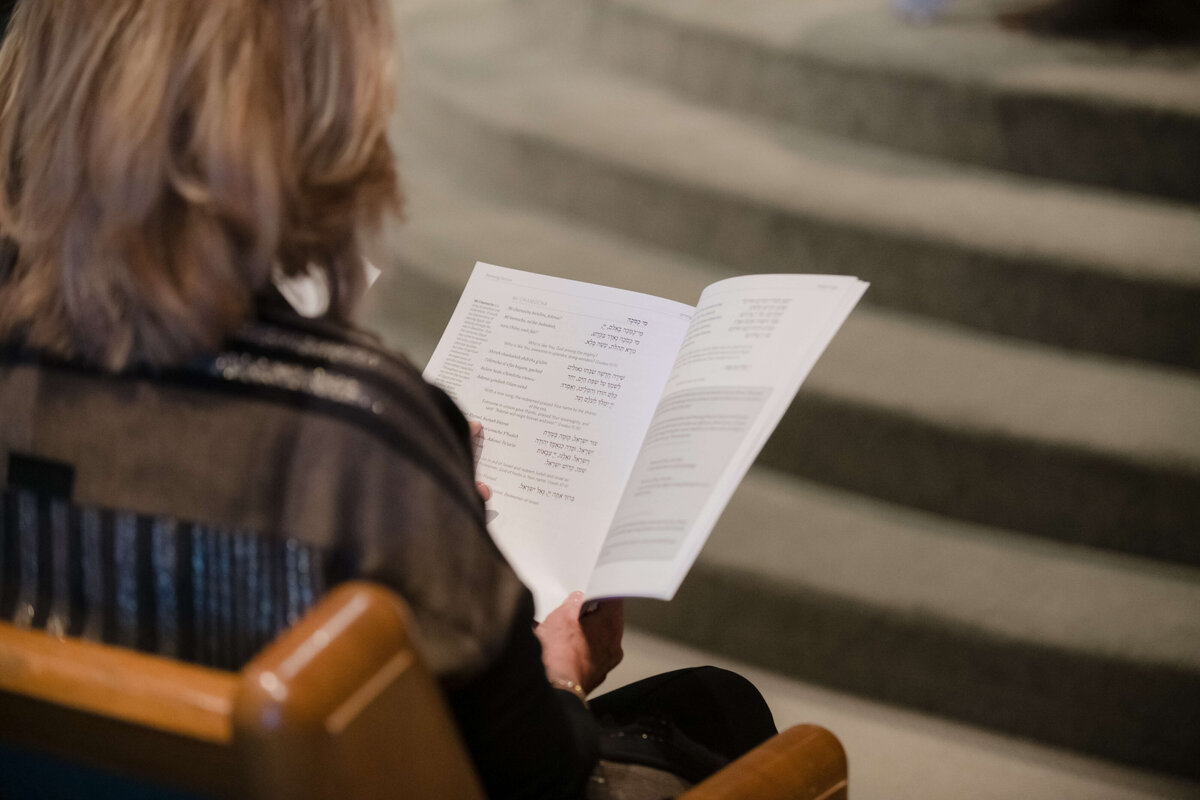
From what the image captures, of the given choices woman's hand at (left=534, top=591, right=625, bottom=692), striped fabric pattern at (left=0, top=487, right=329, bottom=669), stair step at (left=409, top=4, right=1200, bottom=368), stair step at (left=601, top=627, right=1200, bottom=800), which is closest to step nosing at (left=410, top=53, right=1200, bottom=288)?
stair step at (left=409, top=4, right=1200, bottom=368)

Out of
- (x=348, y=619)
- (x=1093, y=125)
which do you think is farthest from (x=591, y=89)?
(x=348, y=619)

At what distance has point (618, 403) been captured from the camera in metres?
0.95

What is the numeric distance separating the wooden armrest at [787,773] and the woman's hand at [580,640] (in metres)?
0.15

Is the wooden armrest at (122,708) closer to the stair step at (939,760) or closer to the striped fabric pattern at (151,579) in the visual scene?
the striped fabric pattern at (151,579)

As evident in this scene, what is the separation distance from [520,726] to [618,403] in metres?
0.35

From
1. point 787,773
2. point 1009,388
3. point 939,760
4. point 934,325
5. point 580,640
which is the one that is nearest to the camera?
point 787,773

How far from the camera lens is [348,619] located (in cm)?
44

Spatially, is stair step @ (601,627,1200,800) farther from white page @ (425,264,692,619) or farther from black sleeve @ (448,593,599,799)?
black sleeve @ (448,593,599,799)

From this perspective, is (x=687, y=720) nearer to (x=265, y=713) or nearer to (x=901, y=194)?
(x=265, y=713)

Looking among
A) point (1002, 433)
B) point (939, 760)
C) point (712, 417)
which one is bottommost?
point (939, 760)

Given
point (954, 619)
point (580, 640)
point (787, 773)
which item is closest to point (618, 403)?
point (580, 640)

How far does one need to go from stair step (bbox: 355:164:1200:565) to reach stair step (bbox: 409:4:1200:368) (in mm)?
80

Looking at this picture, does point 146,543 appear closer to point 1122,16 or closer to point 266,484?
point 266,484

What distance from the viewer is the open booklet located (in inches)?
31.8
